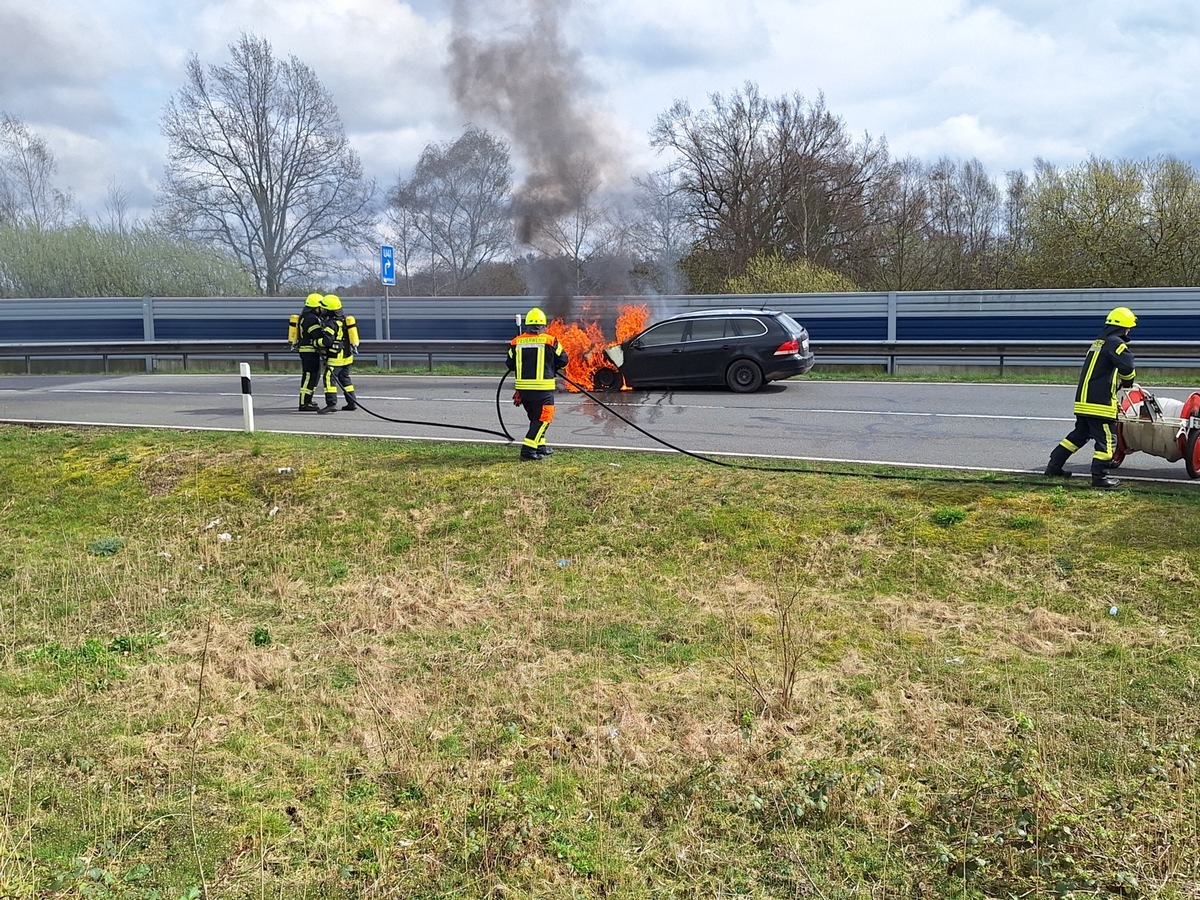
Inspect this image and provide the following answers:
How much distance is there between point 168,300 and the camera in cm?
2623

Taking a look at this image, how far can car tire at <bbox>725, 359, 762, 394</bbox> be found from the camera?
16266 millimetres

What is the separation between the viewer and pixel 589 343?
671 inches

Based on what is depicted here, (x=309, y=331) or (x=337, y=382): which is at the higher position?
(x=309, y=331)

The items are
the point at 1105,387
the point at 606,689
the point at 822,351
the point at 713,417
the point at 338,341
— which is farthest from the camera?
the point at 822,351

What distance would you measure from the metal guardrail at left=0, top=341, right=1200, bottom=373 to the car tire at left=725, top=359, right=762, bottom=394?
4085mm

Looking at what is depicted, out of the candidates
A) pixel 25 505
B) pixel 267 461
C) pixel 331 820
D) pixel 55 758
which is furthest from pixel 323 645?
pixel 25 505

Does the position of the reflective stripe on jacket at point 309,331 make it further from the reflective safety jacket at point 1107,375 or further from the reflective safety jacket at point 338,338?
the reflective safety jacket at point 1107,375

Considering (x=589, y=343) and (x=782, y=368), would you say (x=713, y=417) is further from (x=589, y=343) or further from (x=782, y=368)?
→ (x=589, y=343)

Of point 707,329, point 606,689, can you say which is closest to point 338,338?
point 707,329

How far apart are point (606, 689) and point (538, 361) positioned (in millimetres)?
5320

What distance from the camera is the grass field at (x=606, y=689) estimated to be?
392 centimetres

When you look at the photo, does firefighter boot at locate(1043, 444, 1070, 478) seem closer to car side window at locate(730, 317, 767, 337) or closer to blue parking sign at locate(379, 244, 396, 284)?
car side window at locate(730, 317, 767, 337)

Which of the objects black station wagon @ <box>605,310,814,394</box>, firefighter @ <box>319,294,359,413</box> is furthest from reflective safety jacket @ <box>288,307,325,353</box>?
black station wagon @ <box>605,310,814,394</box>

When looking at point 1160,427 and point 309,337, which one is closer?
point 1160,427
